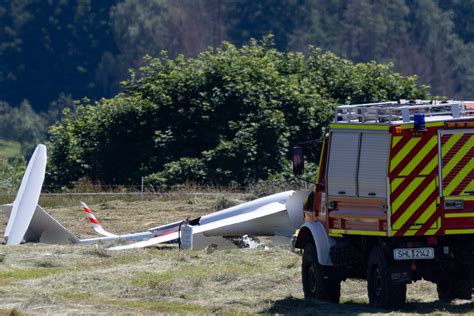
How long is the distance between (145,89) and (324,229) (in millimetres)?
27574

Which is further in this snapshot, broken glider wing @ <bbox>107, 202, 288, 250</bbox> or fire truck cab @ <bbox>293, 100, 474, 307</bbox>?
broken glider wing @ <bbox>107, 202, 288, 250</bbox>

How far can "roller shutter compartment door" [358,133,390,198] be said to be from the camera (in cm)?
1455

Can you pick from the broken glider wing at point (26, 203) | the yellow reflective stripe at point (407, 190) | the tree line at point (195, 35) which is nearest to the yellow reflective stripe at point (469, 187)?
the yellow reflective stripe at point (407, 190)

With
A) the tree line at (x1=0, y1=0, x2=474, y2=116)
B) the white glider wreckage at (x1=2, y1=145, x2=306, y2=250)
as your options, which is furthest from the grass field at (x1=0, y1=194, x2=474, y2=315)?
the tree line at (x1=0, y1=0, x2=474, y2=116)

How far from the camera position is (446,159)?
14.5m

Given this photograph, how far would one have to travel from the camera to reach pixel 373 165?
14.7 metres

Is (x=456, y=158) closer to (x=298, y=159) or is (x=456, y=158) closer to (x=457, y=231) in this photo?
(x=457, y=231)

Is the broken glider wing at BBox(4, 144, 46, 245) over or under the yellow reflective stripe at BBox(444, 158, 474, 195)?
under

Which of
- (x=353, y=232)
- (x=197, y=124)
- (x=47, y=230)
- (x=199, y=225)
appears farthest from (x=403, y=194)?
(x=197, y=124)

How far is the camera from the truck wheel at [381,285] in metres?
14.5

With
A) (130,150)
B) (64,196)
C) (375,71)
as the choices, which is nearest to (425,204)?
(64,196)

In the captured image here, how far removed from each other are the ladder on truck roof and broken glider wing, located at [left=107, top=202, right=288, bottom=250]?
310 inches

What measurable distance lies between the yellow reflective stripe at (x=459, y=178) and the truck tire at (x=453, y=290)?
4.06 ft

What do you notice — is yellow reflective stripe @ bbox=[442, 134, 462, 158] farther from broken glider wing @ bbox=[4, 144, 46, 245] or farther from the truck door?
broken glider wing @ bbox=[4, 144, 46, 245]
